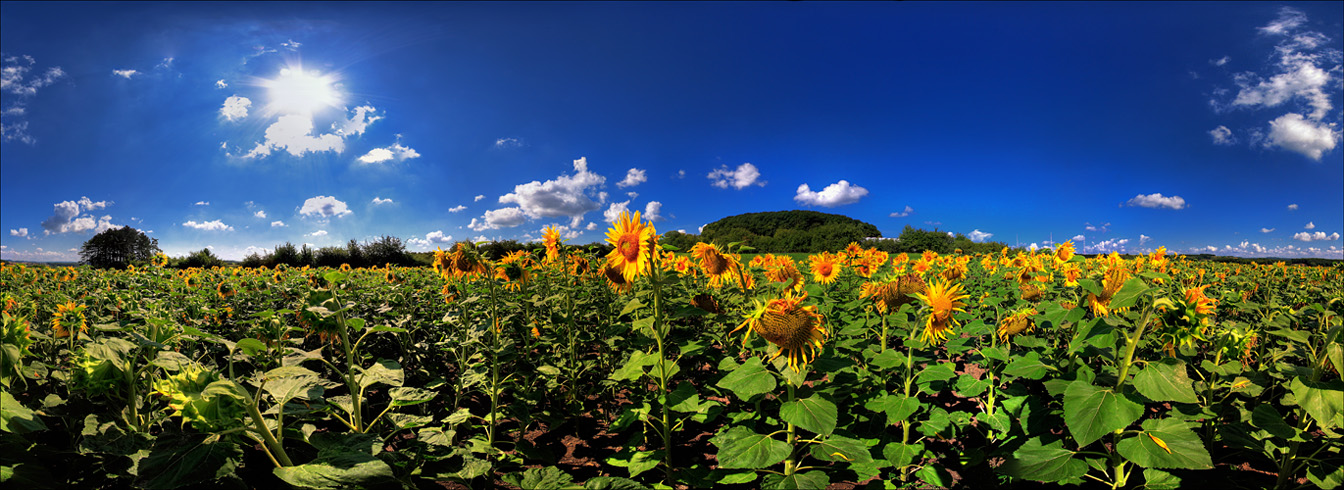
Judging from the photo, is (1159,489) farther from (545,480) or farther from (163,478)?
(163,478)

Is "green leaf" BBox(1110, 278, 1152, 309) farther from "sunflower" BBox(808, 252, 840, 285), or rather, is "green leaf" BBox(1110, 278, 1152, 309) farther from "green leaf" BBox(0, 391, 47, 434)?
"sunflower" BBox(808, 252, 840, 285)

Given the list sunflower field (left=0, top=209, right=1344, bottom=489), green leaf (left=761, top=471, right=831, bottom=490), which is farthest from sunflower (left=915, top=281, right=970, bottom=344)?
green leaf (left=761, top=471, right=831, bottom=490)

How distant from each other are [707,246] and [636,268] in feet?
2.12

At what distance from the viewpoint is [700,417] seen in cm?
281

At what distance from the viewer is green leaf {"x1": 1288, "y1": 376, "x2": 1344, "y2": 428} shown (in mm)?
2043

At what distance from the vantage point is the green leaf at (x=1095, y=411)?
77.5 inches

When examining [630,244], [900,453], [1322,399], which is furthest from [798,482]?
[1322,399]

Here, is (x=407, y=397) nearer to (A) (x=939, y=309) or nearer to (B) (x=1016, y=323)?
(A) (x=939, y=309)

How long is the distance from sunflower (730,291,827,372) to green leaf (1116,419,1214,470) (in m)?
1.40

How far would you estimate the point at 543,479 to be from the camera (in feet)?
5.05

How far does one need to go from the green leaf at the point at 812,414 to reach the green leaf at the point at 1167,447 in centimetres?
129

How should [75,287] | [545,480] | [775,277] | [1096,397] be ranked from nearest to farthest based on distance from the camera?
[545,480]
[1096,397]
[775,277]
[75,287]

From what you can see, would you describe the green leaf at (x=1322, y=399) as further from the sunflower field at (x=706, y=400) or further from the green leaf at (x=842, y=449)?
the green leaf at (x=842, y=449)

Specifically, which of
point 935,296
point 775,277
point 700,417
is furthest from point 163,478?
point 775,277
